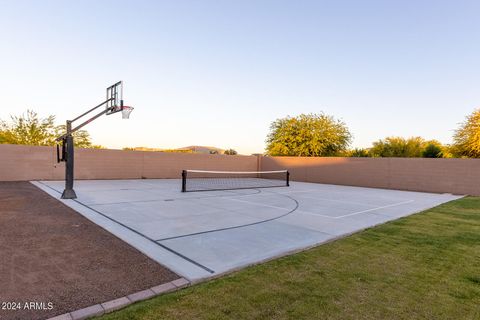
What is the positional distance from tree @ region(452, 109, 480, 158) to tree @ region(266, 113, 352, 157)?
9.87 meters

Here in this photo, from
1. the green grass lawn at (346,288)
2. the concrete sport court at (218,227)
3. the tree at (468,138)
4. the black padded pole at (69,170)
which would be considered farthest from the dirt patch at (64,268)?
the tree at (468,138)

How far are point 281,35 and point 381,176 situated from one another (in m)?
11.9

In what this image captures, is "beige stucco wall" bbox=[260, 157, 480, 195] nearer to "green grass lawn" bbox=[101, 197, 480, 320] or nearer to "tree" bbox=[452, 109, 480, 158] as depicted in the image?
"tree" bbox=[452, 109, 480, 158]

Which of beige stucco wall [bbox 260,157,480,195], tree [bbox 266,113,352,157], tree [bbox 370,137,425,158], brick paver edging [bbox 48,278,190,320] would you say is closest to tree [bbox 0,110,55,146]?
tree [bbox 266,113,352,157]

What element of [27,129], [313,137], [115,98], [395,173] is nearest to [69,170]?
[115,98]

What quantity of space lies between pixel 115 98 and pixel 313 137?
2364 cm

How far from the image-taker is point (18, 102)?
2575cm

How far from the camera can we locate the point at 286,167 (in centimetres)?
2431

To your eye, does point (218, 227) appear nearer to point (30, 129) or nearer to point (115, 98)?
point (115, 98)

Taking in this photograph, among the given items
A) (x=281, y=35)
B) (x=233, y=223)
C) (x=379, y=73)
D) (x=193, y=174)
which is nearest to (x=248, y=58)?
(x=281, y=35)

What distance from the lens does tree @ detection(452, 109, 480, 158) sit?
22516 mm

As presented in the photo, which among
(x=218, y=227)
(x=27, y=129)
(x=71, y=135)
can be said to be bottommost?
(x=218, y=227)

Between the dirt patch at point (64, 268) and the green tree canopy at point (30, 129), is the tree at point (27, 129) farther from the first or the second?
the dirt patch at point (64, 268)

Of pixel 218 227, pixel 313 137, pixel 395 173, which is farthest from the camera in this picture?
pixel 313 137
